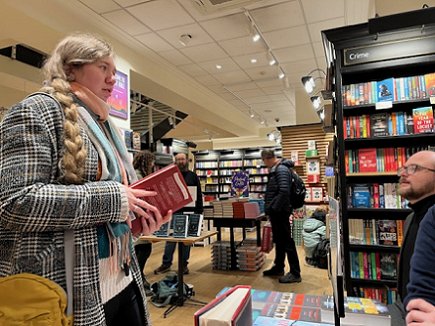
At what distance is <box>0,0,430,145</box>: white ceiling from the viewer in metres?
3.91

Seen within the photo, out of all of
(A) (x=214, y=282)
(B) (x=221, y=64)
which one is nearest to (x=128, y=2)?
(B) (x=221, y=64)

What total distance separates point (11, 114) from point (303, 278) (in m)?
4.51

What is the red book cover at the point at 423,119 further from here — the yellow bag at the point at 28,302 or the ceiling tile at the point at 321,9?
the yellow bag at the point at 28,302

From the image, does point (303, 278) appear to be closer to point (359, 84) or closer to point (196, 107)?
point (359, 84)

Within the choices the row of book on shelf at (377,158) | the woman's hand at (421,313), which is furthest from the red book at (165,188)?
the row of book on shelf at (377,158)

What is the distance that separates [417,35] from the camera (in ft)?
10.0

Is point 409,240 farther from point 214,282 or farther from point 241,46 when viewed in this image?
point 241,46

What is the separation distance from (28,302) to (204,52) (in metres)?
5.06

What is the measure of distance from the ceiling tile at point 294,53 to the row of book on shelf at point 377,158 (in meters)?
2.62

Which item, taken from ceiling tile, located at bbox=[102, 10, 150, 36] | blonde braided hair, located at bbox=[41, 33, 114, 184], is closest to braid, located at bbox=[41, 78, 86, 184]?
blonde braided hair, located at bbox=[41, 33, 114, 184]

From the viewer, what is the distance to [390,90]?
3221mm

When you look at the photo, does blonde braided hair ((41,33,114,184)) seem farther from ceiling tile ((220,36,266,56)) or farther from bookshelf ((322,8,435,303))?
ceiling tile ((220,36,266,56))

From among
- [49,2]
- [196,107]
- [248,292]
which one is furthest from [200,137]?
[248,292]

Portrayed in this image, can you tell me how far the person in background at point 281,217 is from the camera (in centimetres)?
448
